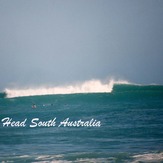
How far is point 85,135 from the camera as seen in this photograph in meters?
23.4

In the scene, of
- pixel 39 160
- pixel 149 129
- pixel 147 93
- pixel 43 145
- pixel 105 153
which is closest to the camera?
pixel 39 160

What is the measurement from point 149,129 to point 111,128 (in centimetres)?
378

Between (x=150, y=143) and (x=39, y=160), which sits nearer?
(x=39, y=160)

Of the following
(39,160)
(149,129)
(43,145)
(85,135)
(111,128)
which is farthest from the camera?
(111,128)

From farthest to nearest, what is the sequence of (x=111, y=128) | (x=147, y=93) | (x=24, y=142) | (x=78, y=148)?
(x=147, y=93), (x=111, y=128), (x=24, y=142), (x=78, y=148)

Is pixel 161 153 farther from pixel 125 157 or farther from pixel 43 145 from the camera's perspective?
pixel 43 145

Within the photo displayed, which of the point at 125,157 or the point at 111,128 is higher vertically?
the point at 111,128

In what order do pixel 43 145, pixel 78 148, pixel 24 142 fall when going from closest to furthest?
pixel 78 148 < pixel 43 145 < pixel 24 142

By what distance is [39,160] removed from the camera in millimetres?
15562

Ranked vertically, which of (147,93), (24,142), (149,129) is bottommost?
(24,142)

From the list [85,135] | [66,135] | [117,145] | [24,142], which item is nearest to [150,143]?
[117,145]

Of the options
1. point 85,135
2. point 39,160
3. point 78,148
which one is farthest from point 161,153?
point 85,135

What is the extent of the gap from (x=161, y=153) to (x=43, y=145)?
336 inches

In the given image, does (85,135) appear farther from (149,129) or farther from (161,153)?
(161,153)
